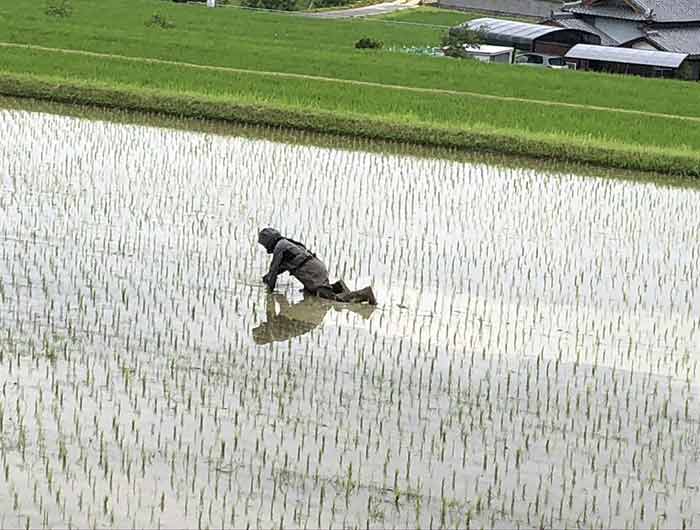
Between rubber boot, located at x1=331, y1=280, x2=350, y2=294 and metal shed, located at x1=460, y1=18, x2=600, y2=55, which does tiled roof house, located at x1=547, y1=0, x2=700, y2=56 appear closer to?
metal shed, located at x1=460, y1=18, x2=600, y2=55

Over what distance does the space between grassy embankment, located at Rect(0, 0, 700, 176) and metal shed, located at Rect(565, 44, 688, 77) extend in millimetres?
4095

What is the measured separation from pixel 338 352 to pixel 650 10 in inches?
873

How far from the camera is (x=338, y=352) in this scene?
6.71m

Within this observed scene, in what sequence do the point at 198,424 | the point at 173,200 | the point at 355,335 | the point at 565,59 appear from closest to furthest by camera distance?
the point at 198,424
the point at 355,335
the point at 173,200
the point at 565,59

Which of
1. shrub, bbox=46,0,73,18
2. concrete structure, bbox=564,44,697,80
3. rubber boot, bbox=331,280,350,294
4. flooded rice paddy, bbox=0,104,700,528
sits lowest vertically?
concrete structure, bbox=564,44,697,80

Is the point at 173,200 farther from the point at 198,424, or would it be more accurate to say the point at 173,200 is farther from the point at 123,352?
the point at 198,424

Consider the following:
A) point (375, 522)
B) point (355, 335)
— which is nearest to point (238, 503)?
point (375, 522)

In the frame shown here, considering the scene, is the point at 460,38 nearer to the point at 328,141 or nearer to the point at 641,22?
the point at 641,22

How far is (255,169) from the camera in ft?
36.1

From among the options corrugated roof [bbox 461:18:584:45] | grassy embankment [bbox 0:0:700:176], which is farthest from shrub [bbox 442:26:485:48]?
corrugated roof [bbox 461:18:584:45]

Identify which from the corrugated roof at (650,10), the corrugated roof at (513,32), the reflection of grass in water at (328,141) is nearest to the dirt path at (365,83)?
the reflection of grass in water at (328,141)

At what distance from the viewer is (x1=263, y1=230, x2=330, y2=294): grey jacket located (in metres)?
7.42

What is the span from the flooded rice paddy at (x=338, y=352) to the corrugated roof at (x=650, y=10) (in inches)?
676

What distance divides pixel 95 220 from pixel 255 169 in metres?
2.30
